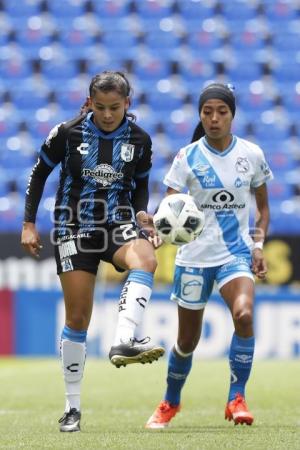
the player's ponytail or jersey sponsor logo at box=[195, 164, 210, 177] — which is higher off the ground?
the player's ponytail

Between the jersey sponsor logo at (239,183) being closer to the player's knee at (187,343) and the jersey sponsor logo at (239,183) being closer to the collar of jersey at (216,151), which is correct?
the collar of jersey at (216,151)

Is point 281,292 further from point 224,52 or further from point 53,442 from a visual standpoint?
point 53,442

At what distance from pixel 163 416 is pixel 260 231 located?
54.2 inches

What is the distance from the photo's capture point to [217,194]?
707 centimetres

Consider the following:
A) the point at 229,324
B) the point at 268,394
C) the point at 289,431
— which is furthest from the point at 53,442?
the point at 229,324

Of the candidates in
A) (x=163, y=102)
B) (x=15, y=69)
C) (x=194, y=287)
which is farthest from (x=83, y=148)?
(x=15, y=69)

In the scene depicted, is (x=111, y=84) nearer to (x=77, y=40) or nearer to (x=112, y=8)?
(x=77, y=40)

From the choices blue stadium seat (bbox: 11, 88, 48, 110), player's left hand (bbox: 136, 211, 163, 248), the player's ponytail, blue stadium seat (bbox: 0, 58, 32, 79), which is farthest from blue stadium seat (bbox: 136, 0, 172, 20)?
player's left hand (bbox: 136, 211, 163, 248)

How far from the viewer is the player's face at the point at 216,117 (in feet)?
22.9

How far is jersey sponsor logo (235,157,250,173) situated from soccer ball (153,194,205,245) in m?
0.59

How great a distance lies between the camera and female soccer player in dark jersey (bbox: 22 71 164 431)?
22.1 ft

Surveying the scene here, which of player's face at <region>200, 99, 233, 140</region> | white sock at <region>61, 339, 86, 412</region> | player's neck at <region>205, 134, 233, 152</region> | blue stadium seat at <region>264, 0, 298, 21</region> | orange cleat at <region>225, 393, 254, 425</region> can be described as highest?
blue stadium seat at <region>264, 0, 298, 21</region>

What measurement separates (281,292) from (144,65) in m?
7.14

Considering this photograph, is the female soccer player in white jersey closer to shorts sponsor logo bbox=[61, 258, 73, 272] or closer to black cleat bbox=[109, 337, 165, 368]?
shorts sponsor logo bbox=[61, 258, 73, 272]
